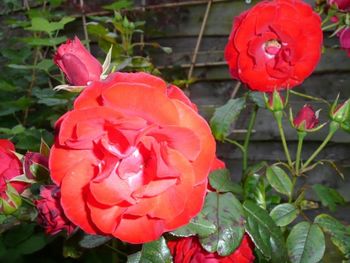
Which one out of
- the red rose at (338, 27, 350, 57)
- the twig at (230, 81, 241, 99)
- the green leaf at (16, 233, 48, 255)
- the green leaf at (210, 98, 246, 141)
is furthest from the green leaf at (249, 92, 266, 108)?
the twig at (230, 81, 241, 99)

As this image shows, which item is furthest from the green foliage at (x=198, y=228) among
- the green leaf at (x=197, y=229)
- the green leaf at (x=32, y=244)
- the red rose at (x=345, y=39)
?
the green leaf at (x=32, y=244)

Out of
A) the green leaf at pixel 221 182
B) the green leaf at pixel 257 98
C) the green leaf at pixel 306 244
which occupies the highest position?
the green leaf at pixel 221 182

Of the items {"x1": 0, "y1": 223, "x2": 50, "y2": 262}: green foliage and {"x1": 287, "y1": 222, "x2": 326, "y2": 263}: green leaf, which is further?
{"x1": 0, "y1": 223, "x2": 50, "y2": 262}: green foliage

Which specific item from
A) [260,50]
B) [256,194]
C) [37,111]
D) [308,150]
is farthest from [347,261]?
[37,111]

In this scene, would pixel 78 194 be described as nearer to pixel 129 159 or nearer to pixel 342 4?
pixel 129 159

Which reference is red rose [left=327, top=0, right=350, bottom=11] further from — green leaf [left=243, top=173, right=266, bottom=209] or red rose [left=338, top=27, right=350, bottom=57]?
green leaf [left=243, top=173, right=266, bottom=209]

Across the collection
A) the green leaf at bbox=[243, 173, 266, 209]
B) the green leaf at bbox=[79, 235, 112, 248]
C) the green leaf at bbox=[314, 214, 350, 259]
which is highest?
the green leaf at bbox=[79, 235, 112, 248]

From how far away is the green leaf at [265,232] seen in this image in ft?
1.32

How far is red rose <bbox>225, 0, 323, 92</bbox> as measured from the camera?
494 mm

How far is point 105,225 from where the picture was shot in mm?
295

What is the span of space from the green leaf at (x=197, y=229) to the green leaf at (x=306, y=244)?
11cm

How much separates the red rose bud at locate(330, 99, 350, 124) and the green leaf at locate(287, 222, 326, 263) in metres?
0.12

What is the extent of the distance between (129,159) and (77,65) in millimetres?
87

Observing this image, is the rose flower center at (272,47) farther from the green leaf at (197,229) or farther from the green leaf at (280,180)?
the green leaf at (197,229)
